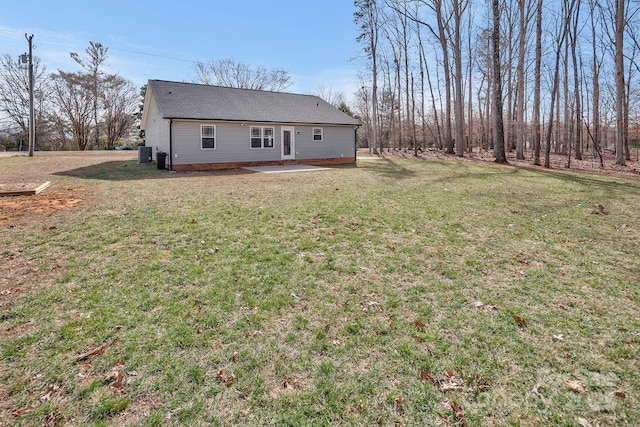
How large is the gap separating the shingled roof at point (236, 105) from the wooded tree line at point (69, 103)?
793 inches

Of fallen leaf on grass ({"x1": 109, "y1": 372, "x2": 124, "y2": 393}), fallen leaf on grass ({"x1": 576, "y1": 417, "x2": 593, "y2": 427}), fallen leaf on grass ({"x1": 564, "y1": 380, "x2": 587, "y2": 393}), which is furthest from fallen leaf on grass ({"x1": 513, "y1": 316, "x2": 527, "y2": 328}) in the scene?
fallen leaf on grass ({"x1": 109, "y1": 372, "x2": 124, "y2": 393})

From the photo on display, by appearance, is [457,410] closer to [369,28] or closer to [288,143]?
[288,143]

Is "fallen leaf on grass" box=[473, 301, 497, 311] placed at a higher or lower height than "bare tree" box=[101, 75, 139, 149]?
lower

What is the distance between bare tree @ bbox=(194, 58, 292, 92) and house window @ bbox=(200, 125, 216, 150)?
2371cm

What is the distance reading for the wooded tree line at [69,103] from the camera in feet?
98.4

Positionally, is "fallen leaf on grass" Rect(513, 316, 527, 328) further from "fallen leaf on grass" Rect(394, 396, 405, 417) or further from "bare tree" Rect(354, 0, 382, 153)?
"bare tree" Rect(354, 0, 382, 153)

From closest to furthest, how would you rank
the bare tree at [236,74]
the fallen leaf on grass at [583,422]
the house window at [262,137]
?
the fallen leaf on grass at [583,422], the house window at [262,137], the bare tree at [236,74]

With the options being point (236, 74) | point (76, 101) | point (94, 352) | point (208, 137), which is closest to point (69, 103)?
point (76, 101)

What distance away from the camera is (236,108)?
1661 cm

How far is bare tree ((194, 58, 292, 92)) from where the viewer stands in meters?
35.6

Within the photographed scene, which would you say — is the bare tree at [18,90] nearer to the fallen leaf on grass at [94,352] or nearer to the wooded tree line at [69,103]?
the wooded tree line at [69,103]

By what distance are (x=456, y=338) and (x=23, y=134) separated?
42.8 meters

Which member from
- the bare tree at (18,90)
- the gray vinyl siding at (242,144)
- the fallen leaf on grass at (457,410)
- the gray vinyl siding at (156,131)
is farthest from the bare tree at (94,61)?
the fallen leaf on grass at (457,410)

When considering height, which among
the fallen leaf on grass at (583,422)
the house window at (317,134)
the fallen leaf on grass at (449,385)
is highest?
the house window at (317,134)
